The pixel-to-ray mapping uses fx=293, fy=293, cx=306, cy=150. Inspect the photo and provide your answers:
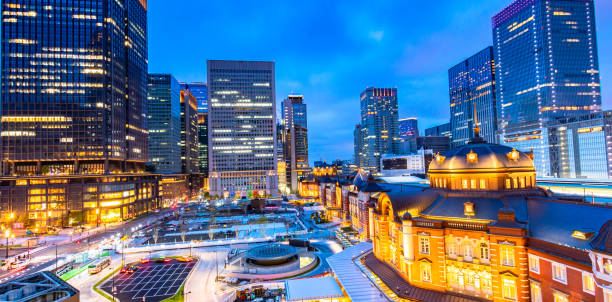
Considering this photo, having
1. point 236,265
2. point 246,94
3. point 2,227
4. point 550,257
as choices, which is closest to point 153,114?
point 246,94

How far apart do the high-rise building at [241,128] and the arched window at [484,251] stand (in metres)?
148

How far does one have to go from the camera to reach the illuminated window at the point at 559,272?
27.0 m

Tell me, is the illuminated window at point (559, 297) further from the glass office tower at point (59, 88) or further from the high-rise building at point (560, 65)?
the high-rise building at point (560, 65)

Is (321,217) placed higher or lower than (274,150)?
lower

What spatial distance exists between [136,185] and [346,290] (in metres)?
110

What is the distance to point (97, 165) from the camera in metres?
111

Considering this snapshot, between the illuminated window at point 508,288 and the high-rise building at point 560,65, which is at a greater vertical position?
the high-rise building at point 560,65

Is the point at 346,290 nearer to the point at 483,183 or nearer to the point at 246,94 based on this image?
the point at 483,183

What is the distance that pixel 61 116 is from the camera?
10650cm

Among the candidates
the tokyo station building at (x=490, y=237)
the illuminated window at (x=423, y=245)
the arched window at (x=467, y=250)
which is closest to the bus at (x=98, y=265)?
the tokyo station building at (x=490, y=237)

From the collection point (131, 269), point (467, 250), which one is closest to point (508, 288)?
point (467, 250)

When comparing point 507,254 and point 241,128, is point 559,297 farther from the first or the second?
point 241,128

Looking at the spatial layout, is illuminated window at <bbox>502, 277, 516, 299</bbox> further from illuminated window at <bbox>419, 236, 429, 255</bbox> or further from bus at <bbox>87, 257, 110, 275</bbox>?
bus at <bbox>87, 257, 110, 275</bbox>

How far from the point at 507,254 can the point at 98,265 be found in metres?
65.9
